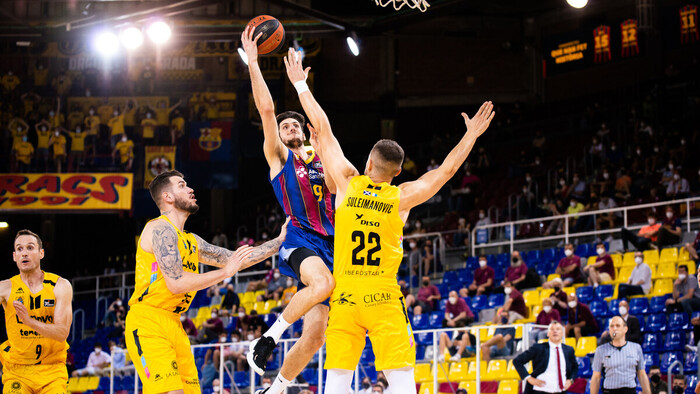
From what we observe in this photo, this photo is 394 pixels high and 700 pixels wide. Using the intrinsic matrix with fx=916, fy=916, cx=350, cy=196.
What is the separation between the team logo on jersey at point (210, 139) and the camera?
99.0 ft

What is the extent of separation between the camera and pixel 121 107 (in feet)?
102

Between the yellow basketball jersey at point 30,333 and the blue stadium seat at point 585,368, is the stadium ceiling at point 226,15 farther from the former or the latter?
the yellow basketball jersey at point 30,333

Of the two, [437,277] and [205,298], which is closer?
[437,277]

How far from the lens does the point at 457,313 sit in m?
18.4

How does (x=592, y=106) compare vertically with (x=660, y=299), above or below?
above

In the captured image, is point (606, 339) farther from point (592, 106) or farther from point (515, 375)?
point (592, 106)

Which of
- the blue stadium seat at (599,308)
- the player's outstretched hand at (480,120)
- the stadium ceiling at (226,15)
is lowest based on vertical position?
the blue stadium seat at (599,308)

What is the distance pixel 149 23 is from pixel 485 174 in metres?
12.0

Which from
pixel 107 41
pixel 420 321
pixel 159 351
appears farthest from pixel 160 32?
pixel 159 351

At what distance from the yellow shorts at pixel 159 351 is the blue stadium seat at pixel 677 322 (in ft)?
35.7

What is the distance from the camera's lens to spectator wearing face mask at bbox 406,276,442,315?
64.4 feet

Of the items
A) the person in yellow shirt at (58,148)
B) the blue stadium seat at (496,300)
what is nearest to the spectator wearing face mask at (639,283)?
the blue stadium seat at (496,300)

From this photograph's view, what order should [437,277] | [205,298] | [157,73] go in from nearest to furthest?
[437,277] → [205,298] → [157,73]

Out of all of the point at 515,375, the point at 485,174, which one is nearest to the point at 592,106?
the point at 485,174
